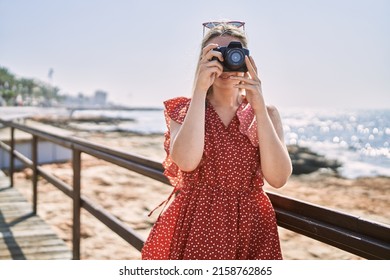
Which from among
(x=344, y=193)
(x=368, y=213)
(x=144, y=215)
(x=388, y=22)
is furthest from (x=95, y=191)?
(x=388, y=22)

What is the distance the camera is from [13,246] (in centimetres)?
268

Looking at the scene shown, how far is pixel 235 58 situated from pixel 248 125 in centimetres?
16

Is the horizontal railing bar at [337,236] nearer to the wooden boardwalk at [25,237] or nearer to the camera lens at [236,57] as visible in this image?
the camera lens at [236,57]

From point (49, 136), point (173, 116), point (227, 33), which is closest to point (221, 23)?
point (227, 33)

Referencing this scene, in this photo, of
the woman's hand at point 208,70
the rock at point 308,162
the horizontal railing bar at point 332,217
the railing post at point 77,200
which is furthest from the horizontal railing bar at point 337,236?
the rock at point 308,162

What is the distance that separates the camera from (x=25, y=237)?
112 inches

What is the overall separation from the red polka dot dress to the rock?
44.5 feet

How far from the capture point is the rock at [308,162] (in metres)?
14.7

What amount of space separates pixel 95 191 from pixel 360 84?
6.56m

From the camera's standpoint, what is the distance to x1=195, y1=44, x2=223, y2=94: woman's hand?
101 centimetres

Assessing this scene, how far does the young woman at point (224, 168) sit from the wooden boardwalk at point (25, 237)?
175cm

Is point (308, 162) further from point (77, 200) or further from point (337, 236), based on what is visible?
point (337, 236)
